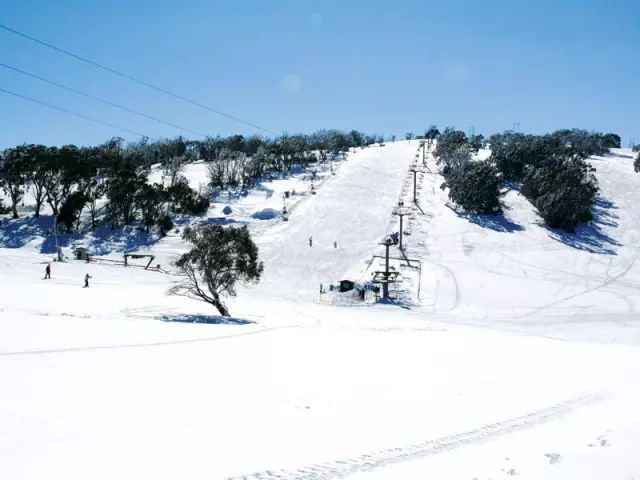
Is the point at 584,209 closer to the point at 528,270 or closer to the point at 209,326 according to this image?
the point at 528,270

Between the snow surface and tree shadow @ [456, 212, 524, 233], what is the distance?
21.2 meters

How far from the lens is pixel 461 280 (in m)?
56.0

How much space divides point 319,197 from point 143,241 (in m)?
30.7

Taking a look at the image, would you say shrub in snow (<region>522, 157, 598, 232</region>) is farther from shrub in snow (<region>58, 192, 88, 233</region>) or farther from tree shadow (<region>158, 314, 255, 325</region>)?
shrub in snow (<region>58, 192, 88, 233</region>)

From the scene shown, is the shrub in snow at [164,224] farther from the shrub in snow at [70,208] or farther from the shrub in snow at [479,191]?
the shrub in snow at [479,191]

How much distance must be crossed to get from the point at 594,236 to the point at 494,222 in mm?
13751

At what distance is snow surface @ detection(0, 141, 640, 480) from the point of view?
33.7 feet

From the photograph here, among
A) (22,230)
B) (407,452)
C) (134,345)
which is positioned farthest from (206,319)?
(22,230)

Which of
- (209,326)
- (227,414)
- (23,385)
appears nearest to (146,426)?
(227,414)

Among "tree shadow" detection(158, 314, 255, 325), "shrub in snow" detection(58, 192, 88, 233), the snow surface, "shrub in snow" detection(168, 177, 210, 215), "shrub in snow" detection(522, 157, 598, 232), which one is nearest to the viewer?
the snow surface

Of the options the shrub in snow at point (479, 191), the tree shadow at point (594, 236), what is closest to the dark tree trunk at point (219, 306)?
the tree shadow at point (594, 236)

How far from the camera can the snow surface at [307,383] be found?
10.3m

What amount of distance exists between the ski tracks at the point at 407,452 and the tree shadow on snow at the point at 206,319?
1947 cm

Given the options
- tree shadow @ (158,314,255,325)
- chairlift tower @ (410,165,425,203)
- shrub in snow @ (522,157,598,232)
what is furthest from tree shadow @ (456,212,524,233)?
tree shadow @ (158,314,255,325)
